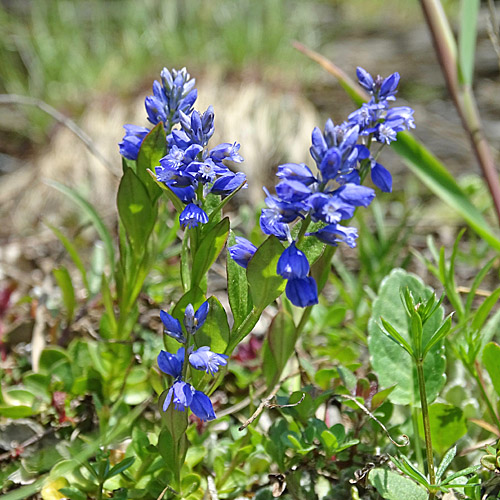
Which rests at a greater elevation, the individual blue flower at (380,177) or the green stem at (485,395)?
the individual blue flower at (380,177)

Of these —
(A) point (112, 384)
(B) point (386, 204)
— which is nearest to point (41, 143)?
(B) point (386, 204)

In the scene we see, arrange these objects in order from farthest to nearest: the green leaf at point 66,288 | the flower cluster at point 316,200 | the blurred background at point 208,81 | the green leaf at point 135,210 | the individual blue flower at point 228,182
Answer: the blurred background at point 208,81
the green leaf at point 66,288
the green leaf at point 135,210
the individual blue flower at point 228,182
the flower cluster at point 316,200

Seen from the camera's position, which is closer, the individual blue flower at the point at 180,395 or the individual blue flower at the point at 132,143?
the individual blue flower at the point at 180,395

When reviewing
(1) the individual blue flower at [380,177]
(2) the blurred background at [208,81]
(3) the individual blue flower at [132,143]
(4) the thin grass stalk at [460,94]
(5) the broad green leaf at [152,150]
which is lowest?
(1) the individual blue flower at [380,177]

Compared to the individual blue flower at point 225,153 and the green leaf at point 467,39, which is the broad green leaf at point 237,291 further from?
the green leaf at point 467,39

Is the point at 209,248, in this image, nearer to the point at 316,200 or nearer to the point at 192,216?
the point at 192,216

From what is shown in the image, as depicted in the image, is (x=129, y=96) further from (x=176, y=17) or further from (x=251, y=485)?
(x=251, y=485)

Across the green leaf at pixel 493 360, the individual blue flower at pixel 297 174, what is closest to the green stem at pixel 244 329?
the individual blue flower at pixel 297 174

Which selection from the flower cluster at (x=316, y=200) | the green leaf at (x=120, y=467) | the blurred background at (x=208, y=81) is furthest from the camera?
the blurred background at (x=208, y=81)
